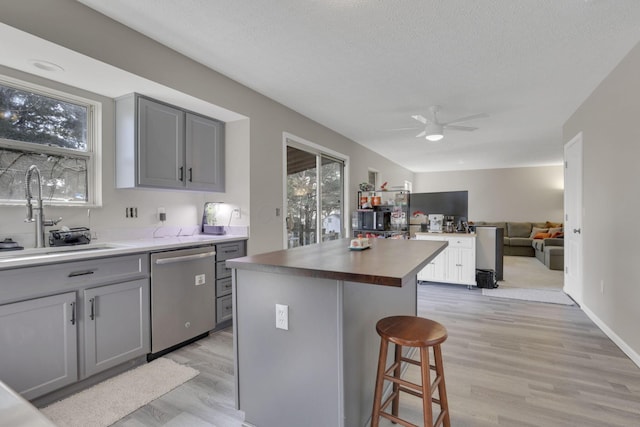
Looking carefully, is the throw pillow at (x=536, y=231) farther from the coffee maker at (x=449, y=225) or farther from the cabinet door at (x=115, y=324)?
the cabinet door at (x=115, y=324)

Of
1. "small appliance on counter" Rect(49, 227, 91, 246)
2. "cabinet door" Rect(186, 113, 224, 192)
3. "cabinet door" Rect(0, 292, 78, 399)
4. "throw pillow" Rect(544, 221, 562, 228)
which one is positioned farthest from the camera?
"throw pillow" Rect(544, 221, 562, 228)

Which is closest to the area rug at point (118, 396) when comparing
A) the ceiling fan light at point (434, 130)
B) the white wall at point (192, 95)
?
the white wall at point (192, 95)

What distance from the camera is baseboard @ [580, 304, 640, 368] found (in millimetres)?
2421

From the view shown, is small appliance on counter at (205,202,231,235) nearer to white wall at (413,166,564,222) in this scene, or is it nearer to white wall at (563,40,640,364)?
white wall at (563,40,640,364)

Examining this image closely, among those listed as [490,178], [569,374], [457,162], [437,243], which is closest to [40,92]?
[437,243]

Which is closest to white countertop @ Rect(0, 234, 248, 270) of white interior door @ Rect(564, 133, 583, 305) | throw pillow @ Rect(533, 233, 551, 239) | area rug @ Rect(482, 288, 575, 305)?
area rug @ Rect(482, 288, 575, 305)

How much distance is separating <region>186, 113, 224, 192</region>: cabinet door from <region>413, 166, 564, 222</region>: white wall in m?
8.58

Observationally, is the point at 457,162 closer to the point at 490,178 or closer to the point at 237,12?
the point at 490,178

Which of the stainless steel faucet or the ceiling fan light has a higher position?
the ceiling fan light

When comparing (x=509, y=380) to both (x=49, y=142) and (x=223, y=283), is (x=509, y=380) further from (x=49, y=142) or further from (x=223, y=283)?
(x=49, y=142)

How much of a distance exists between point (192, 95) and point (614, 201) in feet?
12.8

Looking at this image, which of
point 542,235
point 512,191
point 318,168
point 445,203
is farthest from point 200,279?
point 512,191

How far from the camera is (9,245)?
2.15 metres

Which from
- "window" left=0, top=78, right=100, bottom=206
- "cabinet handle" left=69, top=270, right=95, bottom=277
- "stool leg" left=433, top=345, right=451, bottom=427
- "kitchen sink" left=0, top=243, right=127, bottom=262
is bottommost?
"stool leg" left=433, top=345, right=451, bottom=427
